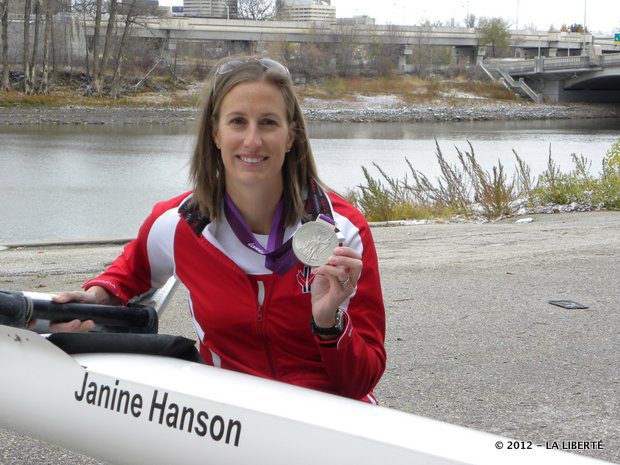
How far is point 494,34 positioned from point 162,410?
3302 inches

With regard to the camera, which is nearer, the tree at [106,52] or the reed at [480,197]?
the reed at [480,197]

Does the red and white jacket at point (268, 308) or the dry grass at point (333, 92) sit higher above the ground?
the dry grass at point (333, 92)

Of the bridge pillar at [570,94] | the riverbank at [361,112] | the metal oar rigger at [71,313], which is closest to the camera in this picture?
the metal oar rigger at [71,313]

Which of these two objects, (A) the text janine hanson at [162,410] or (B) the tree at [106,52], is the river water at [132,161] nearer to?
(A) the text janine hanson at [162,410]

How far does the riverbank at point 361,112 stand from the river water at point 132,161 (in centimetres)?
331

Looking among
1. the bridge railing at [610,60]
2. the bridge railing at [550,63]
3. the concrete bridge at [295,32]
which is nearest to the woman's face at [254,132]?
the concrete bridge at [295,32]

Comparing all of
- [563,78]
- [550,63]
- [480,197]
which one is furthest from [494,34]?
[480,197]

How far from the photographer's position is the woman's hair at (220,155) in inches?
103

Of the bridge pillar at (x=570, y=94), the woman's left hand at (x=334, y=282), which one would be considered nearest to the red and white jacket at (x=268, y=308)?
the woman's left hand at (x=334, y=282)

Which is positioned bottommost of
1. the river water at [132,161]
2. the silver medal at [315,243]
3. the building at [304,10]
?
the river water at [132,161]

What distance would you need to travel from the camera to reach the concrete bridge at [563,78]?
205ft

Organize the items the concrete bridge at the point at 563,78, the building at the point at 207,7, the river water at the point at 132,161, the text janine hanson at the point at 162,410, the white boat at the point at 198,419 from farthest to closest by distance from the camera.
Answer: the building at the point at 207,7
the concrete bridge at the point at 563,78
the river water at the point at 132,161
the text janine hanson at the point at 162,410
the white boat at the point at 198,419

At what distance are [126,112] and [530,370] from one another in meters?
46.1

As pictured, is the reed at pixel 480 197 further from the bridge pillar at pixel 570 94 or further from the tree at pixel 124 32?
the bridge pillar at pixel 570 94
